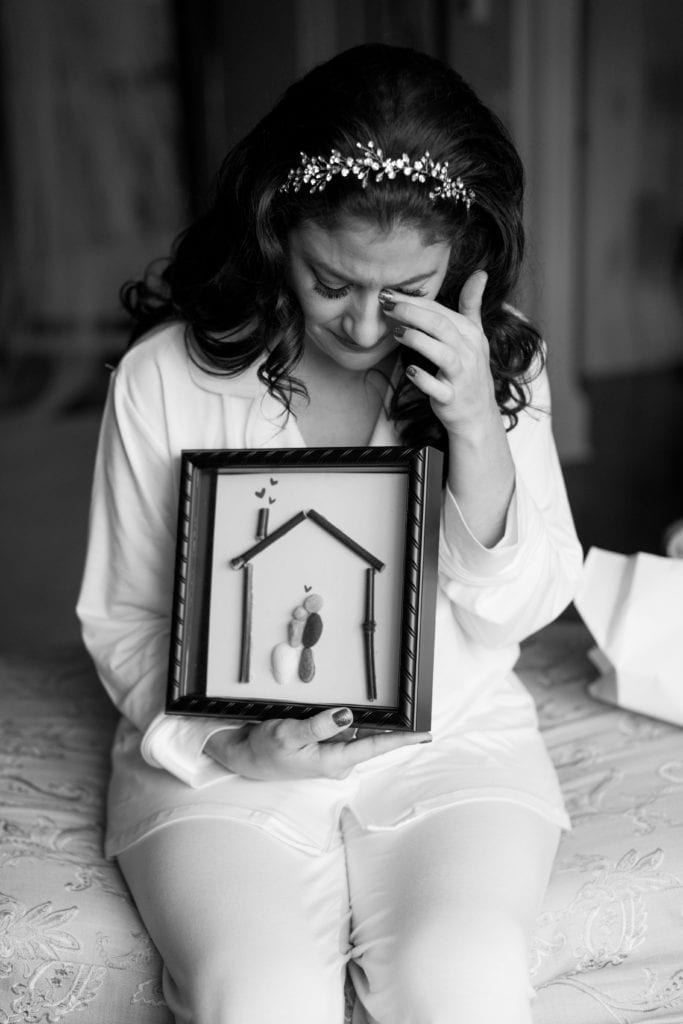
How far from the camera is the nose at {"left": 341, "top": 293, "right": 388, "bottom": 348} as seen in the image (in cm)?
133

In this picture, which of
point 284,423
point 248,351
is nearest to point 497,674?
point 284,423

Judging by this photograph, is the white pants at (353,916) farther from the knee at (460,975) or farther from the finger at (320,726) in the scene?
the finger at (320,726)

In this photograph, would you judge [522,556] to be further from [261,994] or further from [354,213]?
[261,994]

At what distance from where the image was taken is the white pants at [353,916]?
115 cm

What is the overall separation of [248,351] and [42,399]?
4.84m

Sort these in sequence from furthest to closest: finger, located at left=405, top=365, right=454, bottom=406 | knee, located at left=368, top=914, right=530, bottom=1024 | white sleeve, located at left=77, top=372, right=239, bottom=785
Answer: white sleeve, located at left=77, top=372, right=239, bottom=785
finger, located at left=405, top=365, right=454, bottom=406
knee, located at left=368, top=914, right=530, bottom=1024

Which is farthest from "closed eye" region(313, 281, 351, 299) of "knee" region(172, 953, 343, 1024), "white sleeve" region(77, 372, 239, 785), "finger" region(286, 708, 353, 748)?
"knee" region(172, 953, 343, 1024)

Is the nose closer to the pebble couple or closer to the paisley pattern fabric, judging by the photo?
the pebble couple

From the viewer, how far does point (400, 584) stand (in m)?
1.32

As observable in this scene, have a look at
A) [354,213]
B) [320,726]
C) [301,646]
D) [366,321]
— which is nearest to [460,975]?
[320,726]

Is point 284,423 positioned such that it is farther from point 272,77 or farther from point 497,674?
point 272,77

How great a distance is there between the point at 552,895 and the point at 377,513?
0.52m

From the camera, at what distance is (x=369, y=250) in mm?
1300

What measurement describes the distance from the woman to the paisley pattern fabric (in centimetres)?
7
